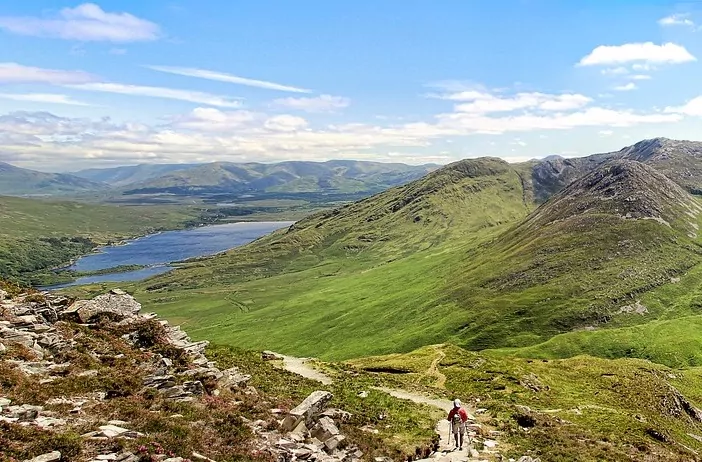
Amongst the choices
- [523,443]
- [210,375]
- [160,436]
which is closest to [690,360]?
[523,443]

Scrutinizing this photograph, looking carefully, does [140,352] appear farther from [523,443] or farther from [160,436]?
[523,443]

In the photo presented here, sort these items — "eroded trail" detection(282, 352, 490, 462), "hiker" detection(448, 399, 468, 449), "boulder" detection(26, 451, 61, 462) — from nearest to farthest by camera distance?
"boulder" detection(26, 451, 61, 462)
"eroded trail" detection(282, 352, 490, 462)
"hiker" detection(448, 399, 468, 449)

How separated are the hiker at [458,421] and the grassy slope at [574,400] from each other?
3.88 metres

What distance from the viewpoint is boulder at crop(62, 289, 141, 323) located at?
144 feet

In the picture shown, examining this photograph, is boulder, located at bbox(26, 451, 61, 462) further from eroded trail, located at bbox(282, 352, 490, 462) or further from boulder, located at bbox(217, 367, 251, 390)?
eroded trail, located at bbox(282, 352, 490, 462)

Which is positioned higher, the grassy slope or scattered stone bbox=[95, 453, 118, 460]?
scattered stone bbox=[95, 453, 118, 460]

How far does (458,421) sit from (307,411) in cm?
1156

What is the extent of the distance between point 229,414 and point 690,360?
131474mm

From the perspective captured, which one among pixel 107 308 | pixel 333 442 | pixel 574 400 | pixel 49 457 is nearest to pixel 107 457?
pixel 49 457

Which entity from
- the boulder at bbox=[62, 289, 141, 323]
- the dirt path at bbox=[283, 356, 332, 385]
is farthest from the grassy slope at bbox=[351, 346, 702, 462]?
the boulder at bbox=[62, 289, 141, 323]

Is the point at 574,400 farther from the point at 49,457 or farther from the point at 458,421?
the point at 49,457

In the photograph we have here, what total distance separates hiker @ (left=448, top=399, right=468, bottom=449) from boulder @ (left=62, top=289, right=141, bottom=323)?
31.8m

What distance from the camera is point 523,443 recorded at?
126ft

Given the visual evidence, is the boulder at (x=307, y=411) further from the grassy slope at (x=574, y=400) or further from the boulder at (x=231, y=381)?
the grassy slope at (x=574, y=400)
